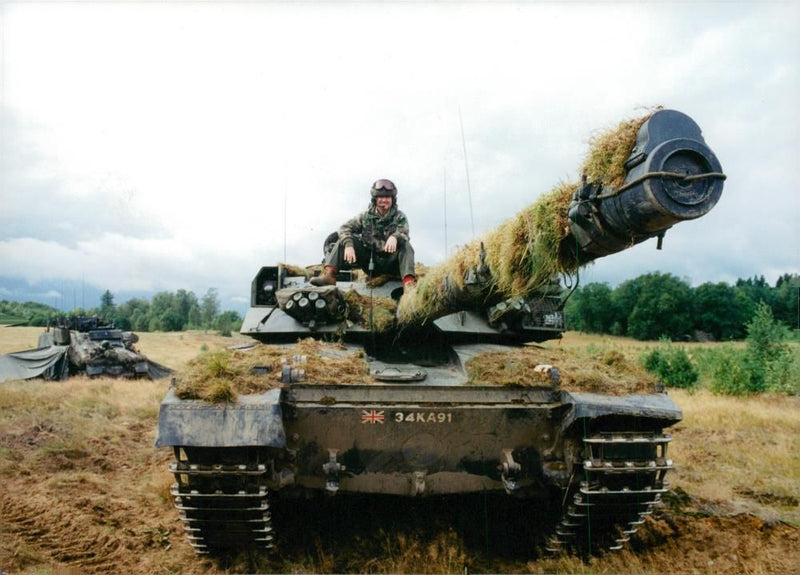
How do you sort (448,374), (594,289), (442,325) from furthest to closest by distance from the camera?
1. (594,289)
2. (442,325)
3. (448,374)

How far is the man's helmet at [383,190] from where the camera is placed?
24.9 ft

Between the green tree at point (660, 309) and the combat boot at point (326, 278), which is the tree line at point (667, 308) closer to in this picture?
the green tree at point (660, 309)

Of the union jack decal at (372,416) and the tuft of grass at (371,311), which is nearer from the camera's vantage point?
the union jack decal at (372,416)

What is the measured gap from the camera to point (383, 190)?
24.9 feet

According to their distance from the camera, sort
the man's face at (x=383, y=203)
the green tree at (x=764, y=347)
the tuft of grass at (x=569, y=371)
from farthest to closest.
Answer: the green tree at (x=764, y=347) → the man's face at (x=383, y=203) → the tuft of grass at (x=569, y=371)

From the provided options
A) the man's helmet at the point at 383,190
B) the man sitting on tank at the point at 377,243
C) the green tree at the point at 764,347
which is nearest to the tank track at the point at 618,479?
Answer: the man sitting on tank at the point at 377,243

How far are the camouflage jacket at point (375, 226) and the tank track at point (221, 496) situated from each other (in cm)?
321

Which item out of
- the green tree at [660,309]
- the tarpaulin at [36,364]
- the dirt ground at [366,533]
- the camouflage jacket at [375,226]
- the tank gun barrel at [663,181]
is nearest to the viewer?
the tank gun barrel at [663,181]

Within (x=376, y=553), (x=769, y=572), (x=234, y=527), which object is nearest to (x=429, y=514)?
(x=376, y=553)

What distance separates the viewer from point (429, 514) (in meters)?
6.58

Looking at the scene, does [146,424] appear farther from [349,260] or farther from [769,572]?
[769,572]

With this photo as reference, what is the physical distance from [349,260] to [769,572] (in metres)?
4.53

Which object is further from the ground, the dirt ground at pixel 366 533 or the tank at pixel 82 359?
the tank at pixel 82 359

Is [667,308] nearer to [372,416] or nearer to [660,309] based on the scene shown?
[660,309]
